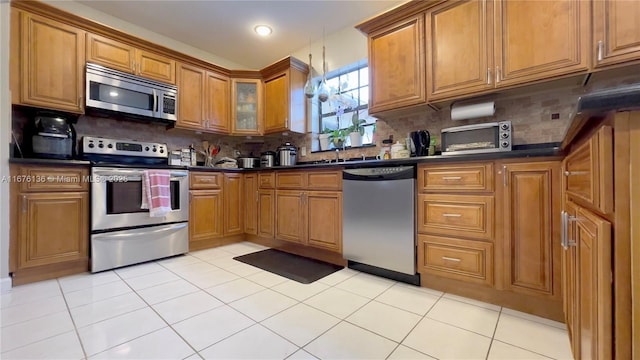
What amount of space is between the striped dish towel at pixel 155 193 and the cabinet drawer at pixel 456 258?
2.35 meters

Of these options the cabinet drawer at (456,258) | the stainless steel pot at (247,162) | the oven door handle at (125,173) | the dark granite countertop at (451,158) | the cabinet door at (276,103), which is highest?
the cabinet door at (276,103)

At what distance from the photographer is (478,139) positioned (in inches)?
79.0

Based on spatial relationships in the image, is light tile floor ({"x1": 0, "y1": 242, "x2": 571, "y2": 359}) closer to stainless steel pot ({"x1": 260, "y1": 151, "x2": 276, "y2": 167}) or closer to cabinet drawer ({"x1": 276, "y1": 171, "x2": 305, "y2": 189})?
cabinet drawer ({"x1": 276, "y1": 171, "x2": 305, "y2": 189})

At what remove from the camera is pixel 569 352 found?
1.18 meters

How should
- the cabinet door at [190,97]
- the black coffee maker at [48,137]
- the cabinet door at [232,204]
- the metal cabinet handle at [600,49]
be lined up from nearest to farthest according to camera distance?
the metal cabinet handle at [600,49], the black coffee maker at [48,137], the cabinet door at [190,97], the cabinet door at [232,204]

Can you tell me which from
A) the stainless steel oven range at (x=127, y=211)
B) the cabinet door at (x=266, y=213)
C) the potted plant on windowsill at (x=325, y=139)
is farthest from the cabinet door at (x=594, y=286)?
the stainless steel oven range at (x=127, y=211)

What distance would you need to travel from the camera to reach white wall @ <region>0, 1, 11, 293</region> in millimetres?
1896

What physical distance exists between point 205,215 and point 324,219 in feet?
4.74

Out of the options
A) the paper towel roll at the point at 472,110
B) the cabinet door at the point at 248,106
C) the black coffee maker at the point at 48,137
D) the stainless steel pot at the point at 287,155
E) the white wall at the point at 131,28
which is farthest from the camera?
the cabinet door at the point at 248,106

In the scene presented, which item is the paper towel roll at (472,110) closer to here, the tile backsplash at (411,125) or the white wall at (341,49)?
the tile backsplash at (411,125)

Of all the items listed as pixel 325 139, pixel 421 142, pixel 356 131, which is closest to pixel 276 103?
pixel 325 139

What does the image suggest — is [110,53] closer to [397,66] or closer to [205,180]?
[205,180]

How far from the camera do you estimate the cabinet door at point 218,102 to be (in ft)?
11.1

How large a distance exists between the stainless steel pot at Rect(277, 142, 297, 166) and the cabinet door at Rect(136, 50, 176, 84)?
149 centimetres
